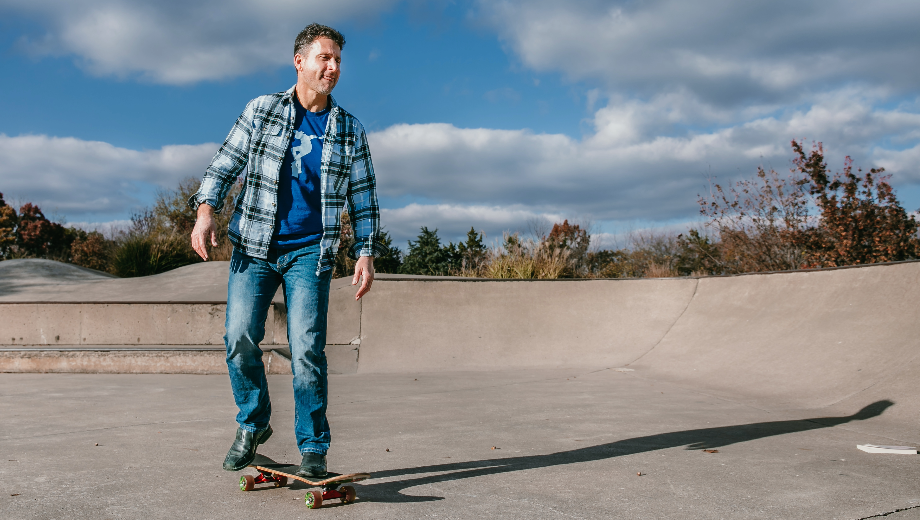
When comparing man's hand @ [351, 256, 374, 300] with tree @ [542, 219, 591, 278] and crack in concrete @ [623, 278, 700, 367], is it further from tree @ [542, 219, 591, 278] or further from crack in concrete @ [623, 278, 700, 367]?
tree @ [542, 219, 591, 278]

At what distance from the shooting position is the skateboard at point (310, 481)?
229 centimetres

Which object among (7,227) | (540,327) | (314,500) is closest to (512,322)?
(540,327)

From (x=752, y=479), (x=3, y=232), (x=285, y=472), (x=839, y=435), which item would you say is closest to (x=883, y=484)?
(x=752, y=479)

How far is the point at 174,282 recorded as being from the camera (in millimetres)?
9555

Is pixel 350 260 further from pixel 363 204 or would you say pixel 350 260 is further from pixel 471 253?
pixel 363 204

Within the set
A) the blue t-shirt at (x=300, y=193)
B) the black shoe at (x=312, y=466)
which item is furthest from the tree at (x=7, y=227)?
the black shoe at (x=312, y=466)

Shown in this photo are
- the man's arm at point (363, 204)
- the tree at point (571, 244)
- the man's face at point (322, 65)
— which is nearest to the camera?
the man's face at point (322, 65)

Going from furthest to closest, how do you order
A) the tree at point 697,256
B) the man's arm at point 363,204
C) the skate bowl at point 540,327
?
1. the tree at point 697,256
2. the skate bowl at point 540,327
3. the man's arm at point 363,204

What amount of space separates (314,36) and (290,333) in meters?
1.24

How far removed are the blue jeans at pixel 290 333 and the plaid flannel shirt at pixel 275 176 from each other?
0.26 ft

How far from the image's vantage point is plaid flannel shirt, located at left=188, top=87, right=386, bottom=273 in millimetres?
2584

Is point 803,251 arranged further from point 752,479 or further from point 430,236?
point 752,479

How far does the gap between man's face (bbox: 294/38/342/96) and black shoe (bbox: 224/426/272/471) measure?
1460mm

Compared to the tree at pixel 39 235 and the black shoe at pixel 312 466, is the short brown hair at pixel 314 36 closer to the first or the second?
the black shoe at pixel 312 466
